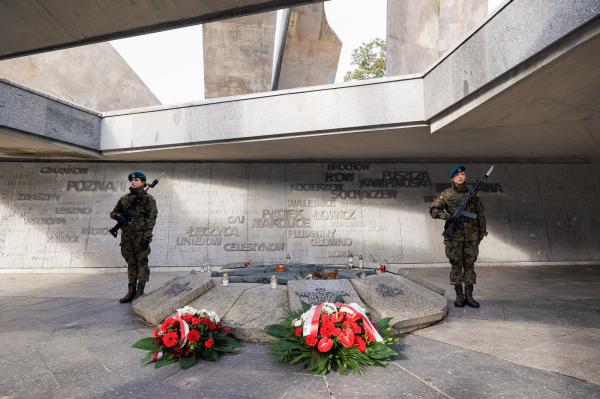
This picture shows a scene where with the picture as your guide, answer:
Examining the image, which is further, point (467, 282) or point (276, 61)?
point (276, 61)

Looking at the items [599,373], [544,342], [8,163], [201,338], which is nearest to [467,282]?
[544,342]

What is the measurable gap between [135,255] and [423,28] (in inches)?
444

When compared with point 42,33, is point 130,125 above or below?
above

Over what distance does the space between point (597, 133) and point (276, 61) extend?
16424mm

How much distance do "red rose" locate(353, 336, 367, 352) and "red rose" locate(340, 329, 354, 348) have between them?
0.10 metres

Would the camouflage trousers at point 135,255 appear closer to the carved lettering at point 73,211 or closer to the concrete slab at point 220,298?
the concrete slab at point 220,298

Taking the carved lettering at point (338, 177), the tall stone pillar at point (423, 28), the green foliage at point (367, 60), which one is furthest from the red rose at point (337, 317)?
the green foliage at point (367, 60)

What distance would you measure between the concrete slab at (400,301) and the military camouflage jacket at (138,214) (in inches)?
129

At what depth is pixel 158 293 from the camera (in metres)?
4.14

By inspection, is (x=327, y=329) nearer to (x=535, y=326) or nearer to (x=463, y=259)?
(x=535, y=326)

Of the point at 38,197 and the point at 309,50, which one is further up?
the point at 309,50

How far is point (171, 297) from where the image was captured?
390 centimetres

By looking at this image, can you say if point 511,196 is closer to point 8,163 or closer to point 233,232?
point 233,232

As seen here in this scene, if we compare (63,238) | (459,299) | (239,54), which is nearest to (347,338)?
(459,299)
